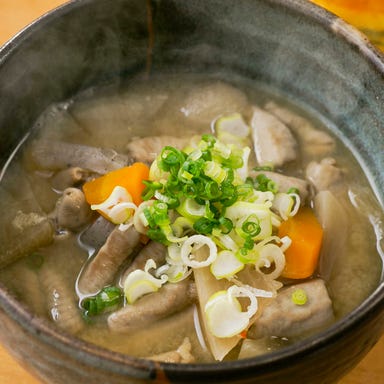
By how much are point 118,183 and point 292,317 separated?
0.62 metres

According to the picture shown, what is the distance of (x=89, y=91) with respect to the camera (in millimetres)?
2398

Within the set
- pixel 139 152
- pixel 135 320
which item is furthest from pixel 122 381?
pixel 139 152

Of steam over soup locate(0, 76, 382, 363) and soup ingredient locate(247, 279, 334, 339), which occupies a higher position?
steam over soup locate(0, 76, 382, 363)

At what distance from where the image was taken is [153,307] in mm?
1771

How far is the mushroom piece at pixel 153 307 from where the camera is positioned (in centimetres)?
176

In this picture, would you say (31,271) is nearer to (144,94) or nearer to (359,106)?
(144,94)

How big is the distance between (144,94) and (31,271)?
818 mm

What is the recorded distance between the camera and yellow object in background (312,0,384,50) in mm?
2537

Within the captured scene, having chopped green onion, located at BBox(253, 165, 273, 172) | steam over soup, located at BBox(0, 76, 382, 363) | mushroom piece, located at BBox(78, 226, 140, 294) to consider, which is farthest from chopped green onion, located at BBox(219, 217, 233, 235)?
chopped green onion, located at BBox(253, 165, 273, 172)

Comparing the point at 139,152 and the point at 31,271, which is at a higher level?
the point at 139,152

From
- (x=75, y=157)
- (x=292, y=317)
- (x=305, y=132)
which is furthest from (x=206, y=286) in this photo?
(x=305, y=132)

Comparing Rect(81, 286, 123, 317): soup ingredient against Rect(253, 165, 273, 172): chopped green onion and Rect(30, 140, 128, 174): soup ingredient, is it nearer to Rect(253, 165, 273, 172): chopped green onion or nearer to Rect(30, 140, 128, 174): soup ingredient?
Rect(30, 140, 128, 174): soup ingredient

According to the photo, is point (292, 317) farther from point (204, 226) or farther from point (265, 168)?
point (265, 168)

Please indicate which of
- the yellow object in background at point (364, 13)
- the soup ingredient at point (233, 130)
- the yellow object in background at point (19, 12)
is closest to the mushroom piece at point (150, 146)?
the soup ingredient at point (233, 130)
